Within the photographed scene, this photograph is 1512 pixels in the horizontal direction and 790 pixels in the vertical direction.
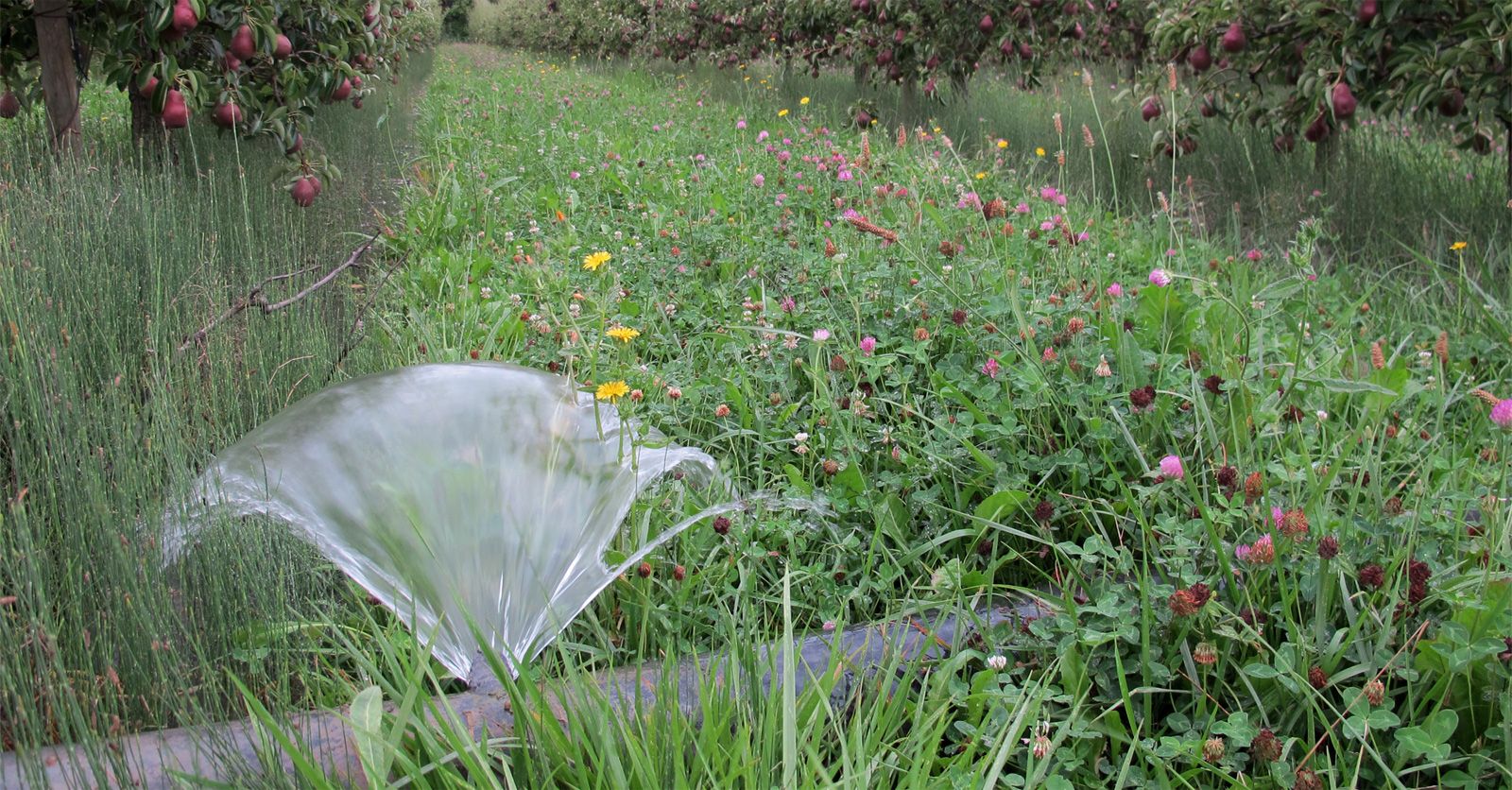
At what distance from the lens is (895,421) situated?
2.37m

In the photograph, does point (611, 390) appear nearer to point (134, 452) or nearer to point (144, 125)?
point (134, 452)

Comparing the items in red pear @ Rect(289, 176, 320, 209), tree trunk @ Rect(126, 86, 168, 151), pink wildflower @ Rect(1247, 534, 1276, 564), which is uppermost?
tree trunk @ Rect(126, 86, 168, 151)

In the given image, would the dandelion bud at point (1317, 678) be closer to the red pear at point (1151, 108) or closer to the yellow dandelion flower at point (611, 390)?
the yellow dandelion flower at point (611, 390)

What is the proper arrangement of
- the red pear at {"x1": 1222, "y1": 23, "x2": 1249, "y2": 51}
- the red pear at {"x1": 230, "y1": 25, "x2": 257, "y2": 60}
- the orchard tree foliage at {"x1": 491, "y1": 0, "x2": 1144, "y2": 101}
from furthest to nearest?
the orchard tree foliage at {"x1": 491, "y1": 0, "x2": 1144, "y2": 101} → the red pear at {"x1": 1222, "y1": 23, "x2": 1249, "y2": 51} → the red pear at {"x1": 230, "y1": 25, "x2": 257, "y2": 60}

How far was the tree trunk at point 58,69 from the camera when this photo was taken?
3373mm

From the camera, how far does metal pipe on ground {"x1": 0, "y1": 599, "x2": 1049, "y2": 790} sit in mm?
1274

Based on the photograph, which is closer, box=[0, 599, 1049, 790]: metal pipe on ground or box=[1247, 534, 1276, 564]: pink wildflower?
box=[0, 599, 1049, 790]: metal pipe on ground

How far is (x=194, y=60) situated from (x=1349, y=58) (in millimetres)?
4113

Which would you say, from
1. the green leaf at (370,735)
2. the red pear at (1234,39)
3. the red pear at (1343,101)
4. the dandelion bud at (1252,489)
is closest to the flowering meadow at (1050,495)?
the dandelion bud at (1252,489)

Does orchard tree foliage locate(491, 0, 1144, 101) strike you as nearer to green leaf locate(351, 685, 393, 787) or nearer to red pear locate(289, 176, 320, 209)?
red pear locate(289, 176, 320, 209)

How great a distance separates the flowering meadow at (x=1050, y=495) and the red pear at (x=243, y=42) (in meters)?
0.85

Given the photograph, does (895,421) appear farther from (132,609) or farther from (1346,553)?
(132,609)

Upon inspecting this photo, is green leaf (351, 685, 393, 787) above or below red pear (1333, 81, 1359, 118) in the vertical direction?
below

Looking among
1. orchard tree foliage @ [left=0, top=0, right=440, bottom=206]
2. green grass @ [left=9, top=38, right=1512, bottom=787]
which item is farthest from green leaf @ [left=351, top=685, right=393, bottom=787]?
orchard tree foliage @ [left=0, top=0, right=440, bottom=206]
